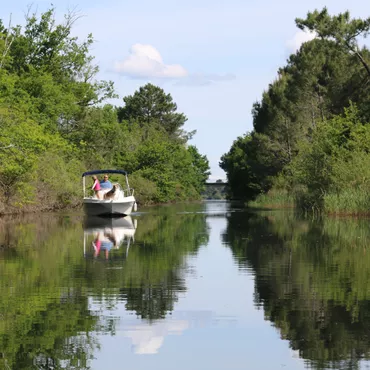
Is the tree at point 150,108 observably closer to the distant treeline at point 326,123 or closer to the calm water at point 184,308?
the distant treeline at point 326,123

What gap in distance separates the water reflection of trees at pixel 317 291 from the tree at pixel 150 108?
315ft

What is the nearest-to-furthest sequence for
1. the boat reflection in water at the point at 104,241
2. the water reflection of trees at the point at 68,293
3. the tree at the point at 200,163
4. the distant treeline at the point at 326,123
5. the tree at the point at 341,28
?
the water reflection of trees at the point at 68,293
the boat reflection in water at the point at 104,241
the distant treeline at the point at 326,123
the tree at the point at 341,28
the tree at the point at 200,163

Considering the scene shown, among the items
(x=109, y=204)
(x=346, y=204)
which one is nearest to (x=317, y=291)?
(x=346, y=204)

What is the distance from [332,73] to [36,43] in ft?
71.0

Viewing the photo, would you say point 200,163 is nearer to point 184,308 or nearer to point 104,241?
point 104,241

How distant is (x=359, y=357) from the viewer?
778 centimetres

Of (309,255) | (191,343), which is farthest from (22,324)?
(309,255)

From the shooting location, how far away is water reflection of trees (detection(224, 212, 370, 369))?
27.4ft

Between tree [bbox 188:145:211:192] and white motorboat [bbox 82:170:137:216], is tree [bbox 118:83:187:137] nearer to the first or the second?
tree [bbox 188:145:211:192]

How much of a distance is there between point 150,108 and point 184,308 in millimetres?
110358

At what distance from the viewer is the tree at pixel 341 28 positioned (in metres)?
47.9

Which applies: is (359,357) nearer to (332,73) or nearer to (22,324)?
(22,324)

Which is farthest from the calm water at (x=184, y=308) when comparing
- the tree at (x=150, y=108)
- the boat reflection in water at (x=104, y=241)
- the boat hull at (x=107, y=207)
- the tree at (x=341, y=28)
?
the tree at (x=150, y=108)

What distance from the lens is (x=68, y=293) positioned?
12.2m
